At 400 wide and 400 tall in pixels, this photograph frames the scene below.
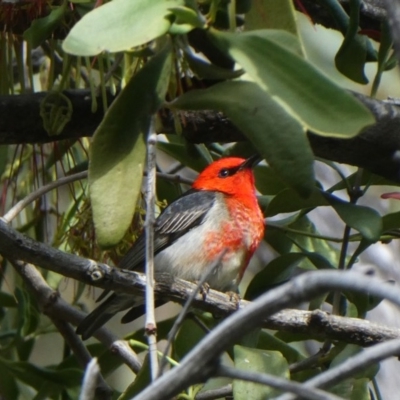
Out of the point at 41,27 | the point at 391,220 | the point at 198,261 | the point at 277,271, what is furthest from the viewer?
the point at 198,261

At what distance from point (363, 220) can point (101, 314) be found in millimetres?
→ 838

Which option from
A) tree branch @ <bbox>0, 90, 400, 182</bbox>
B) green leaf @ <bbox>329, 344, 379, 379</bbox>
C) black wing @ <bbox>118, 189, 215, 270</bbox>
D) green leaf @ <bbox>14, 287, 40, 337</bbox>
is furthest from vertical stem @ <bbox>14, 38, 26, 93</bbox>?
green leaf @ <bbox>329, 344, 379, 379</bbox>

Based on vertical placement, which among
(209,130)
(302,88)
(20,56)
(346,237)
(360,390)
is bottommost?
(360,390)

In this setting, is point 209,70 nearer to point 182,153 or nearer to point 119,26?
point 119,26

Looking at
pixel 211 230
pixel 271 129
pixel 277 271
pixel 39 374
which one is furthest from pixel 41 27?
pixel 211 230

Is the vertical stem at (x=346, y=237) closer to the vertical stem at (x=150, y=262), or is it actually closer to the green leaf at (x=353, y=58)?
the green leaf at (x=353, y=58)

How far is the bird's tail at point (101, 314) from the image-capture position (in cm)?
250

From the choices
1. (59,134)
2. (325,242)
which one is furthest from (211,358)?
(325,242)

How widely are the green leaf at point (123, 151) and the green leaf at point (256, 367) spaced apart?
19.9 inches

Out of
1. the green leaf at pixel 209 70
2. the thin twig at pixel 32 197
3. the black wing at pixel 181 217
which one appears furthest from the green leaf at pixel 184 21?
the black wing at pixel 181 217

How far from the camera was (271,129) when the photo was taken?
1494 mm

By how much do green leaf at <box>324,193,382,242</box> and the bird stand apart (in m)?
0.70

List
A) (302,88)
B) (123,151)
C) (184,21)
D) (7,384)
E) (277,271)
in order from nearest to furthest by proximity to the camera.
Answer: (302,88) → (184,21) → (123,151) → (277,271) → (7,384)

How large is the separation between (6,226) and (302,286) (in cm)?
99
